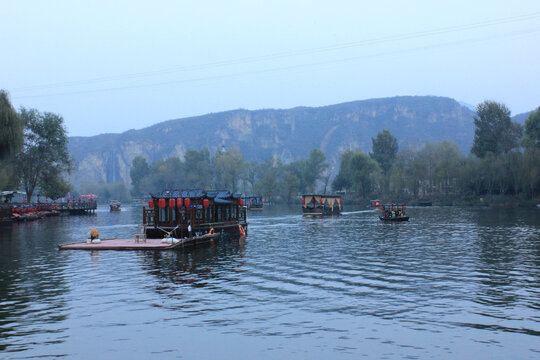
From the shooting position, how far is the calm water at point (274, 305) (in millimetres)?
15062

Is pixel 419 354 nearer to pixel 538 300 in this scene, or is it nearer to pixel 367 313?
pixel 367 313

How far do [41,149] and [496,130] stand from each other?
369ft

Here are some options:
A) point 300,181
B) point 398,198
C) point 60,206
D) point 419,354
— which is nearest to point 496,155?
point 398,198

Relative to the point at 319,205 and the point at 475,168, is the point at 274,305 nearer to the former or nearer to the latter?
the point at 319,205

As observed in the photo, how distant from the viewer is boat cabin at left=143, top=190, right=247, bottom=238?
147 ft

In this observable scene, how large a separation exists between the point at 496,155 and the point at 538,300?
124 meters

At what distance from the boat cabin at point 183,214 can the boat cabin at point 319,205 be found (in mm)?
54149

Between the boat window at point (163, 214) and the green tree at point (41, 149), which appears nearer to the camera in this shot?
the boat window at point (163, 214)

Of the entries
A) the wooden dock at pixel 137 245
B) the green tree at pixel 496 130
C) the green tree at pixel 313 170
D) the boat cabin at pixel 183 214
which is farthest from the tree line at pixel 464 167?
the wooden dock at pixel 137 245

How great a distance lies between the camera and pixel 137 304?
20.8 meters

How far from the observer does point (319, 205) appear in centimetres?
10769

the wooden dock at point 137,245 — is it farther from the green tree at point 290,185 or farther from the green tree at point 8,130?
the green tree at point 290,185

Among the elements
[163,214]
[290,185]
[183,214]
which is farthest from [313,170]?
[183,214]

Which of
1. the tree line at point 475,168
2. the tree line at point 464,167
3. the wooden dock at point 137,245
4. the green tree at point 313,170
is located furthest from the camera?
the green tree at point 313,170
